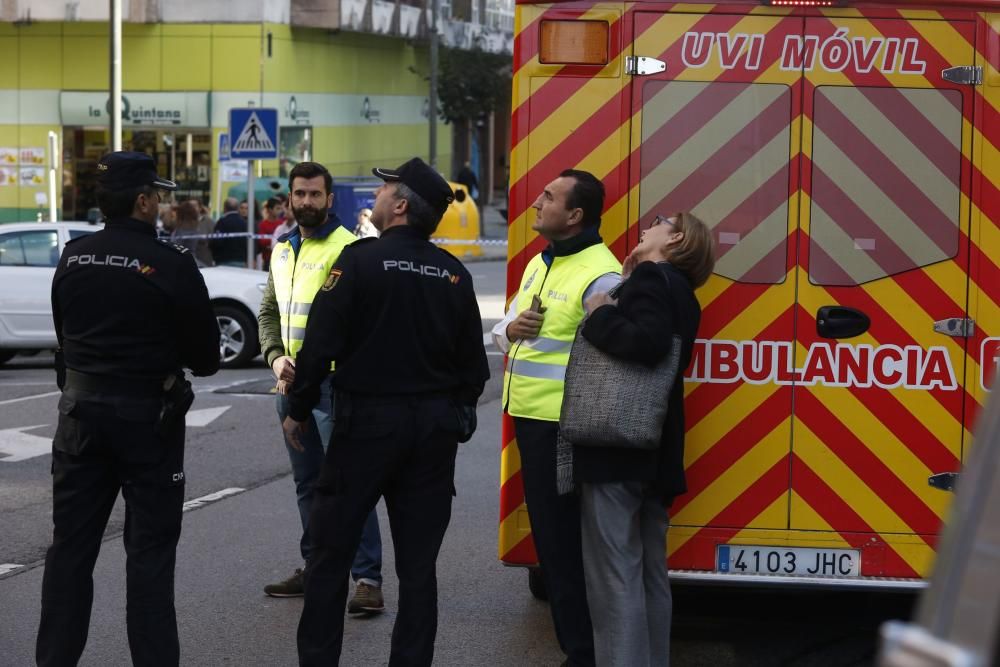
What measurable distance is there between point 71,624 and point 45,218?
3155 cm

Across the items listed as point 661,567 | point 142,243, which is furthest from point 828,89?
point 142,243

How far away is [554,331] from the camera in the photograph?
5.32 meters

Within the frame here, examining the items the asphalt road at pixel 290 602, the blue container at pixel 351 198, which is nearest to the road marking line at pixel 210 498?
the asphalt road at pixel 290 602

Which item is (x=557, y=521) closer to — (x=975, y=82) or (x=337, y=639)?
(x=337, y=639)

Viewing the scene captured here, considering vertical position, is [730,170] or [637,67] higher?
[637,67]

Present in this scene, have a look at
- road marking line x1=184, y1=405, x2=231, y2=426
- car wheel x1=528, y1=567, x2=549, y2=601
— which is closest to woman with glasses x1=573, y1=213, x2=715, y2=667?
car wheel x1=528, y1=567, x2=549, y2=601

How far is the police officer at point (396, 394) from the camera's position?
16.4ft

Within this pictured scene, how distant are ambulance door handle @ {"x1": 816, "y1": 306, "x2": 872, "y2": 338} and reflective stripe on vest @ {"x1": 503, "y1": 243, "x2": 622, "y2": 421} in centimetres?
75

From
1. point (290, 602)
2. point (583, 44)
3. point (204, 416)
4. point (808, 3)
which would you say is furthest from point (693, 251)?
point (204, 416)

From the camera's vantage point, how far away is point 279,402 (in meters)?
6.50

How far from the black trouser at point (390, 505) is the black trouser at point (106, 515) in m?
0.46

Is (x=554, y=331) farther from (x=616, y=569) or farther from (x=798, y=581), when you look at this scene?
(x=798, y=581)

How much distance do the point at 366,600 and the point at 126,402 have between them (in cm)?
197

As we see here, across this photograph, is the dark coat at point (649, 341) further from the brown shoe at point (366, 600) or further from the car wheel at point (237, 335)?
the car wheel at point (237, 335)
